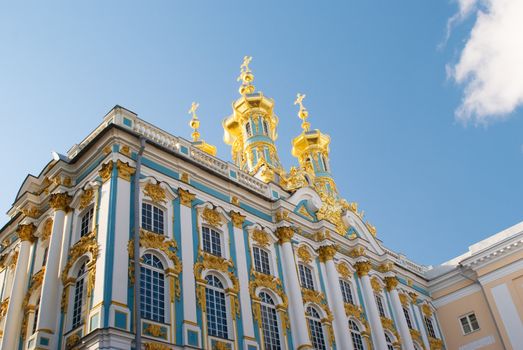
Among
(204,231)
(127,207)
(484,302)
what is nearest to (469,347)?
(484,302)

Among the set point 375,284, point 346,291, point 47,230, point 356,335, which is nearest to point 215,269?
point 47,230

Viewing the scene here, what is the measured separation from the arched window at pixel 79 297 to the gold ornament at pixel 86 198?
6.51 feet

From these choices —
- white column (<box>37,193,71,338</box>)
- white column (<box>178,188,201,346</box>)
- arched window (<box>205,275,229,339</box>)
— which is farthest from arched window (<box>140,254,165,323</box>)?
white column (<box>37,193,71,338</box>)

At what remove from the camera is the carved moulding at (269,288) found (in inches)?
749

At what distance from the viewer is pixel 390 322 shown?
2516 cm

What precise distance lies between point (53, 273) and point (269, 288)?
7.02 meters

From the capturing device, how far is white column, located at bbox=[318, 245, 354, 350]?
2131 cm

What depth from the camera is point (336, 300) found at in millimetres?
22219

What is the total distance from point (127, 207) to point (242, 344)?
17.4ft

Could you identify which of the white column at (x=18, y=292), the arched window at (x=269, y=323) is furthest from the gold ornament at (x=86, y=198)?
the arched window at (x=269, y=323)

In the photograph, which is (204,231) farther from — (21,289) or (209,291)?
(21,289)

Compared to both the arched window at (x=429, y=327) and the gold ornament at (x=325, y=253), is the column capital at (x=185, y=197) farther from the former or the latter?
the arched window at (x=429, y=327)

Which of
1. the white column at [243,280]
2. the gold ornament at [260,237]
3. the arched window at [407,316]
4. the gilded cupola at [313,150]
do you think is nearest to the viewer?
the white column at [243,280]

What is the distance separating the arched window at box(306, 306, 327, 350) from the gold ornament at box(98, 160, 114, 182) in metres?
8.64
